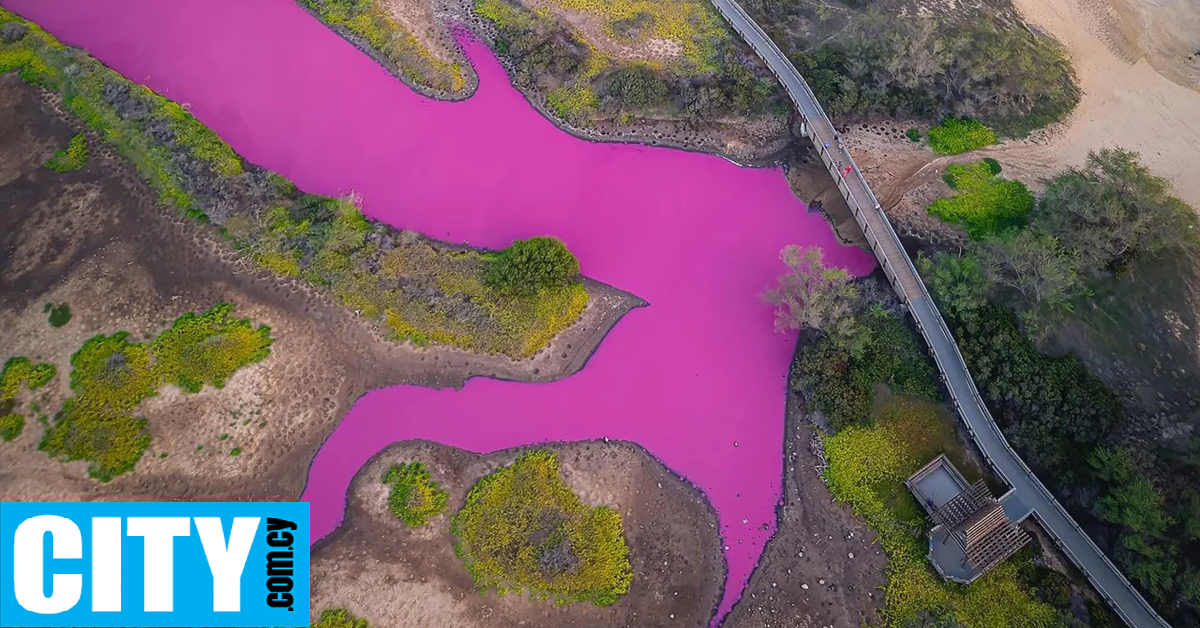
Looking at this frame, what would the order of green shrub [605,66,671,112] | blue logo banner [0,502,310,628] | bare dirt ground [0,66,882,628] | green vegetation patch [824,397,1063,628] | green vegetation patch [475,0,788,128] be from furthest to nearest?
green vegetation patch [475,0,788,128] → green shrub [605,66,671,112] → bare dirt ground [0,66,882,628] → green vegetation patch [824,397,1063,628] → blue logo banner [0,502,310,628]

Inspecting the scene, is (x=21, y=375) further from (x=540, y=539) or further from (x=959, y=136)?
(x=959, y=136)

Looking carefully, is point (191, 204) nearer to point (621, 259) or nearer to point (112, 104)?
point (112, 104)

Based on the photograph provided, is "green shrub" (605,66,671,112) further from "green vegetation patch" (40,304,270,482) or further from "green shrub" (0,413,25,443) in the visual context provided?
"green shrub" (0,413,25,443)

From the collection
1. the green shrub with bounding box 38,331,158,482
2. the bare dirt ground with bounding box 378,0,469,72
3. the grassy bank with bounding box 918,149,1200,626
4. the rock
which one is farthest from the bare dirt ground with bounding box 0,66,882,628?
the bare dirt ground with bounding box 378,0,469,72

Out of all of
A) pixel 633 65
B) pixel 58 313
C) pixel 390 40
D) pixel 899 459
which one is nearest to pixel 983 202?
pixel 899 459

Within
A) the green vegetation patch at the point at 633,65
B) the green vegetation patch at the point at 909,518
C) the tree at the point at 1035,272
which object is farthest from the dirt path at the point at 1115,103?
the green vegetation patch at the point at 909,518

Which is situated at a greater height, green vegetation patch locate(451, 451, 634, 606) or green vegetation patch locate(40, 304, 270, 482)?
green vegetation patch locate(451, 451, 634, 606)

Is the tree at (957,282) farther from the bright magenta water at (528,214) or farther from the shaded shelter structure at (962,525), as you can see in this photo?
the shaded shelter structure at (962,525)
